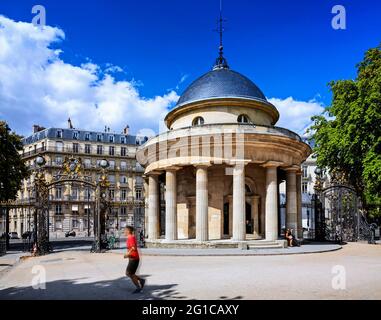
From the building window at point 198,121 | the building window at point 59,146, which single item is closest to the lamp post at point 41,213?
the building window at point 198,121

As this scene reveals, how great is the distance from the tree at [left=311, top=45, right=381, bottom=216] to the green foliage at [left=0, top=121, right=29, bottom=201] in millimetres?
26275

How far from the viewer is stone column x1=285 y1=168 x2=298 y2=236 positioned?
26812 mm

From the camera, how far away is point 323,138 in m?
33.8

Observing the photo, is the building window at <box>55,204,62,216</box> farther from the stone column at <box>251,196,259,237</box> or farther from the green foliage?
the stone column at <box>251,196,259,237</box>

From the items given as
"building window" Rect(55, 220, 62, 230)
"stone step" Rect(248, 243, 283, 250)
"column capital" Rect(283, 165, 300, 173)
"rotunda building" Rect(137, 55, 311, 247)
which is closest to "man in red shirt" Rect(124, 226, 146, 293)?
"rotunda building" Rect(137, 55, 311, 247)

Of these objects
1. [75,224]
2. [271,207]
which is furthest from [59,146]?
[271,207]

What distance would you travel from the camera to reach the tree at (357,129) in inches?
1061

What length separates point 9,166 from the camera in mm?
32438

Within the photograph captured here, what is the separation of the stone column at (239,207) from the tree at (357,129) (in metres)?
9.34

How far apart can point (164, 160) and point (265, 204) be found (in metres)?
7.43

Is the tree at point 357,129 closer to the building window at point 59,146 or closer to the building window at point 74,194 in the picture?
the building window at point 74,194

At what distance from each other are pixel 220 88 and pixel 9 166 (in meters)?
18.8

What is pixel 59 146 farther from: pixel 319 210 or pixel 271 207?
A: pixel 271 207

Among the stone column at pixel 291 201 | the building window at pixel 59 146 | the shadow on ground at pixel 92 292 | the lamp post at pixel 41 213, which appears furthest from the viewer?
the building window at pixel 59 146
